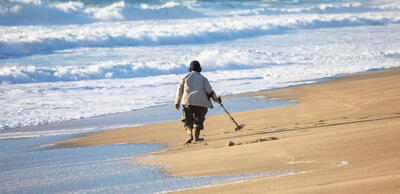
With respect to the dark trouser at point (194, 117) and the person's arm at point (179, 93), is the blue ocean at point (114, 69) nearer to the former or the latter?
the dark trouser at point (194, 117)

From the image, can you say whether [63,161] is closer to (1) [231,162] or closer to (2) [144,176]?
(2) [144,176]

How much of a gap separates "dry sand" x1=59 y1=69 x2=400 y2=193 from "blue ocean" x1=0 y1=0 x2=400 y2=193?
1.59 ft

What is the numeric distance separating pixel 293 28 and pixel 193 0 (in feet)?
56.0

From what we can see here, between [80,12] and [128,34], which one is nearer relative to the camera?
[128,34]

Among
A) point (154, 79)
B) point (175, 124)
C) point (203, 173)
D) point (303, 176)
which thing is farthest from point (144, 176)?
point (154, 79)

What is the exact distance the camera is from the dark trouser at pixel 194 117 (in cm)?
857

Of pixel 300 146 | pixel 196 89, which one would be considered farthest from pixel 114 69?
pixel 300 146

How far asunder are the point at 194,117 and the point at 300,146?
285cm

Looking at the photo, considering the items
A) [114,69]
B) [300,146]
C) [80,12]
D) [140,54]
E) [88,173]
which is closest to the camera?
[300,146]

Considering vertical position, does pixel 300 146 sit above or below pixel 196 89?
below

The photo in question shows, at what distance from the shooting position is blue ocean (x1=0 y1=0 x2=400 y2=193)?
7.14 metres

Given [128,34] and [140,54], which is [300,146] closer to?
[140,54]

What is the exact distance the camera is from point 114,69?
2192 centimetres

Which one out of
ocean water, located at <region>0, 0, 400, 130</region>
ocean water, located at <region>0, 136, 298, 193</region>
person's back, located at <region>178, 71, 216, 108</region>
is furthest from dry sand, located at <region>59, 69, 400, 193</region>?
ocean water, located at <region>0, 0, 400, 130</region>
